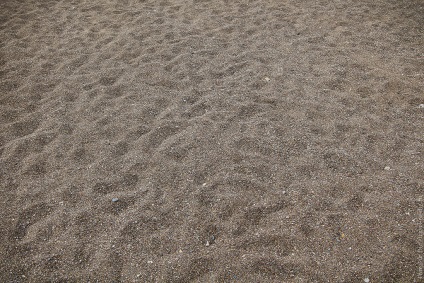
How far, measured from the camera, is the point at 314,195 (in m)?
2.46

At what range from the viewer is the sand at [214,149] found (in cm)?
213

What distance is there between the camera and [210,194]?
250cm

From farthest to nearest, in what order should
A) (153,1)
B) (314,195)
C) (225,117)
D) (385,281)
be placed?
(153,1) < (225,117) < (314,195) < (385,281)

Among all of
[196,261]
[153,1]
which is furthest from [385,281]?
[153,1]

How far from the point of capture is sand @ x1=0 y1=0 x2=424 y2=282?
213cm

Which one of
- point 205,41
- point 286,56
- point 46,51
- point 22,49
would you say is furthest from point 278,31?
point 22,49

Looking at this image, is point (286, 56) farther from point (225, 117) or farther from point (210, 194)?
point (210, 194)

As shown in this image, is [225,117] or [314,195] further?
[225,117]

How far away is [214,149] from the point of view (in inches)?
112

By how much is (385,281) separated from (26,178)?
8.78 ft

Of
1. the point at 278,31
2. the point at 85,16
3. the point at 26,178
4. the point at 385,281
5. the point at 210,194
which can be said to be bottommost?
the point at 385,281

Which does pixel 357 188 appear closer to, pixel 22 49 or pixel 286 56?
pixel 286 56

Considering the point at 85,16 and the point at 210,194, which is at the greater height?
the point at 85,16

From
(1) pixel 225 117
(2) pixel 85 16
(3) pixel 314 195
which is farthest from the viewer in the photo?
(2) pixel 85 16
